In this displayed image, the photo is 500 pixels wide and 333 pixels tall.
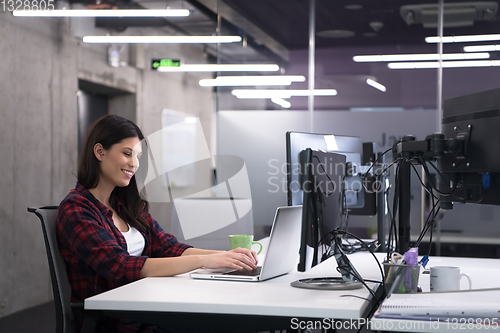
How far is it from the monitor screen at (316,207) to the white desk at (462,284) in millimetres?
343

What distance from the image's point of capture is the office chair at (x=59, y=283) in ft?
5.47

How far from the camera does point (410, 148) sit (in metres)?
1.68

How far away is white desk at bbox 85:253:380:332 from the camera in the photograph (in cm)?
128

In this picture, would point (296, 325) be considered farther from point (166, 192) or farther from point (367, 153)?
point (166, 192)

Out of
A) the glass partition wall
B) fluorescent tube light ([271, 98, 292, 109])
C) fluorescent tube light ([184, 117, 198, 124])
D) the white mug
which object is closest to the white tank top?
the white mug

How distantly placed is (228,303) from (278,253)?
0.38 meters

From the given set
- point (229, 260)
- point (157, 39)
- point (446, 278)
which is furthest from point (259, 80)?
point (446, 278)

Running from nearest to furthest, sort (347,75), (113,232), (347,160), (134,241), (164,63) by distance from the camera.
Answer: (113,232) < (134,241) < (347,160) < (347,75) < (164,63)

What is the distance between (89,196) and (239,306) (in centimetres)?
81

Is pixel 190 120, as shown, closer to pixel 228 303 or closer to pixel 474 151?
pixel 474 151

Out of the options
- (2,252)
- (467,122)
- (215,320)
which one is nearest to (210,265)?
(215,320)

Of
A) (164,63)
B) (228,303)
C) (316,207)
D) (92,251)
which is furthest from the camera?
(164,63)

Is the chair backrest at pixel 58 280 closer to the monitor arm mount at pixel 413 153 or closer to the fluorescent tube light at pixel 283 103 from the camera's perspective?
the monitor arm mount at pixel 413 153

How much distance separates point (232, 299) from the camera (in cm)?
137
